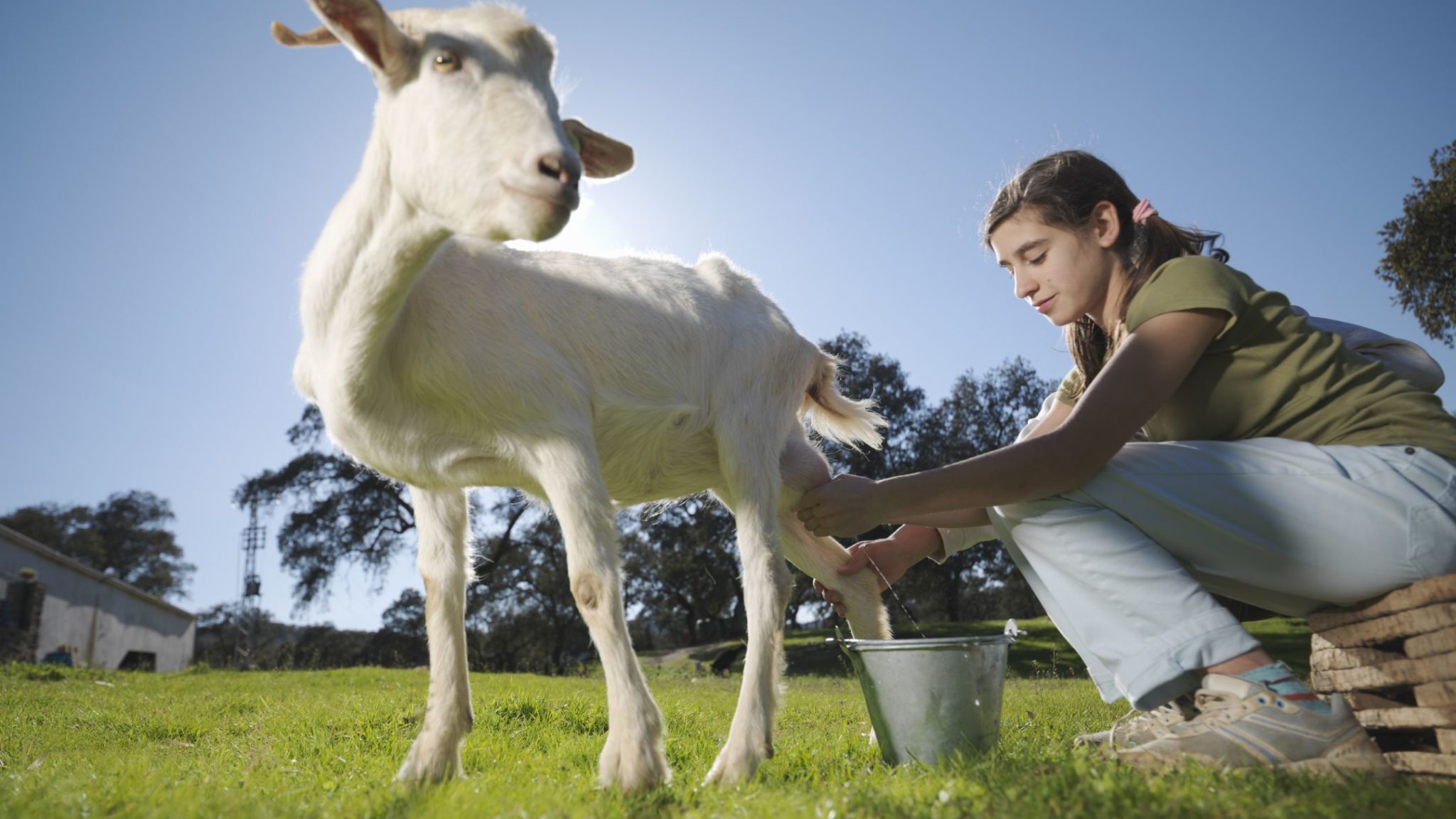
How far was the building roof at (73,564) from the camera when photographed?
28531mm

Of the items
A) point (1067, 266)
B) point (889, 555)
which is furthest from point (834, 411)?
point (1067, 266)

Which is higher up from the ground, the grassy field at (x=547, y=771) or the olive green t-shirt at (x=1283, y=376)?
the olive green t-shirt at (x=1283, y=376)

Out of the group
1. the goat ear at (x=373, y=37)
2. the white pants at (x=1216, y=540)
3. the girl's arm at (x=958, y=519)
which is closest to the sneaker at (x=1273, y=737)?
the white pants at (x=1216, y=540)

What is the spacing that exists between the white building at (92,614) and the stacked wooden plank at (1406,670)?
29355 mm

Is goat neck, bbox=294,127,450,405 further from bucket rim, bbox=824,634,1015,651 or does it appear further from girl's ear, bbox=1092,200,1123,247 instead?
girl's ear, bbox=1092,200,1123,247

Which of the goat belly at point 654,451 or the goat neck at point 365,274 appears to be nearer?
the goat neck at point 365,274

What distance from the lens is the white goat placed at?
7.85ft

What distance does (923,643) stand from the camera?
299 centimetres

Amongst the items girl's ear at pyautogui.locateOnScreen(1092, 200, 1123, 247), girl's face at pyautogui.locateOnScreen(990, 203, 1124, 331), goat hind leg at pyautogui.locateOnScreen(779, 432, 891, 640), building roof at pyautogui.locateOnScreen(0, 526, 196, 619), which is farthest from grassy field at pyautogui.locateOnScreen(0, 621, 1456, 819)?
building roof at pyautogui.locateOnScreen(0, 526, 196, 619)

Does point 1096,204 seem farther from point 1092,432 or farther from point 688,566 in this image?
point 688,566

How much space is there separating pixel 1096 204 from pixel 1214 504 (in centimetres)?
115

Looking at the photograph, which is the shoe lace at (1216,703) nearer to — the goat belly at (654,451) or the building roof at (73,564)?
the goat belly at (654,451)

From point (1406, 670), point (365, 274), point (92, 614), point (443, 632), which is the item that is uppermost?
point (92, 614)

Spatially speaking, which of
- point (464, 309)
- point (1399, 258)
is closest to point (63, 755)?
point (464, 309)
